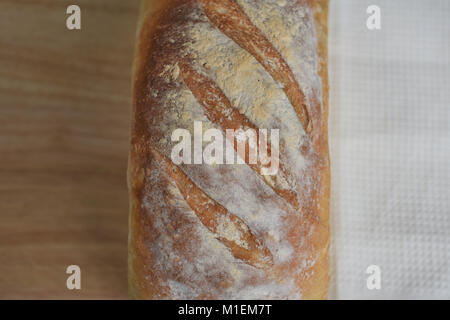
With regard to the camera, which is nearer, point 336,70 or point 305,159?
point 305,159

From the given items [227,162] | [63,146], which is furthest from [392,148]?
[63,146]

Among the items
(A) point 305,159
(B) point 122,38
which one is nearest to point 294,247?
(A) point 305,159

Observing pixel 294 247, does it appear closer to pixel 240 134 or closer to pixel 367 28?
pixel 240 134

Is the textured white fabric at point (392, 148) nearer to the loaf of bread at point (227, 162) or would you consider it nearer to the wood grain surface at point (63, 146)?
the loaf of bread at point (227, 162)

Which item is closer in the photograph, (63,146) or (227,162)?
(227,162)

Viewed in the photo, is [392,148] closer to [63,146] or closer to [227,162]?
[227,162]
